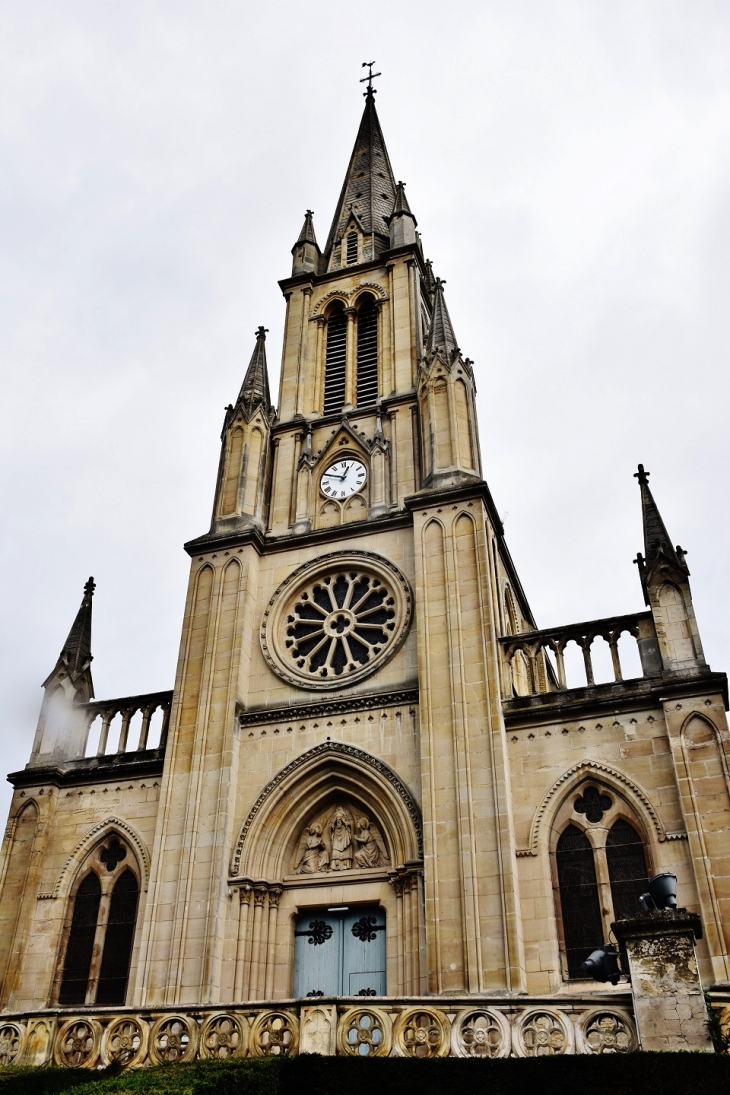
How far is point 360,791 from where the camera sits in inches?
718

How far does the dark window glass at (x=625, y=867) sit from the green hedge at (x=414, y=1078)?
6016 millimetres

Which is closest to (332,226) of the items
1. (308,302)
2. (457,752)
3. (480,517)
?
(308,302)

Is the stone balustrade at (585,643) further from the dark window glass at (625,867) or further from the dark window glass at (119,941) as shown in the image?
the dark window glass at (119,941)

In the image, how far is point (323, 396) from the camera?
25.8 metres

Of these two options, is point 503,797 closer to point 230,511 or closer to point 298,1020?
point 298,1020

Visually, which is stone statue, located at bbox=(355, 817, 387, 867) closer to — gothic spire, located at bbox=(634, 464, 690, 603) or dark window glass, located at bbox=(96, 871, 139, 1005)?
dark window glass, located at bbox=(96, 871, 139, 1005)

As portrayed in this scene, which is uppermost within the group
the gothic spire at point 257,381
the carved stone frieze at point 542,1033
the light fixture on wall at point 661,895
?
the gothic spire at point 257,381

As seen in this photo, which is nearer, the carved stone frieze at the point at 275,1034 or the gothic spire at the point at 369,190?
the carved stone frieze at the point at 275,1034

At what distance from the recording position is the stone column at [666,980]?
1012cm

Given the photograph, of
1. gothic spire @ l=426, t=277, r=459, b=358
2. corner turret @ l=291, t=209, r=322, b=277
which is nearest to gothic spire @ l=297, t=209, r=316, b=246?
corner turret @ l=291, t=209, r=322, b=277

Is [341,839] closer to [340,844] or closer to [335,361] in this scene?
[340,844]

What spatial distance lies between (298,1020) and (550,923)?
18.3 feet

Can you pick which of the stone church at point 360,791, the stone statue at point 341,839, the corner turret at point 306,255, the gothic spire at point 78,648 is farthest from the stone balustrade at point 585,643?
the corner turret at point 306,255

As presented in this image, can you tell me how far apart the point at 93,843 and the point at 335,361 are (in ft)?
45.7
